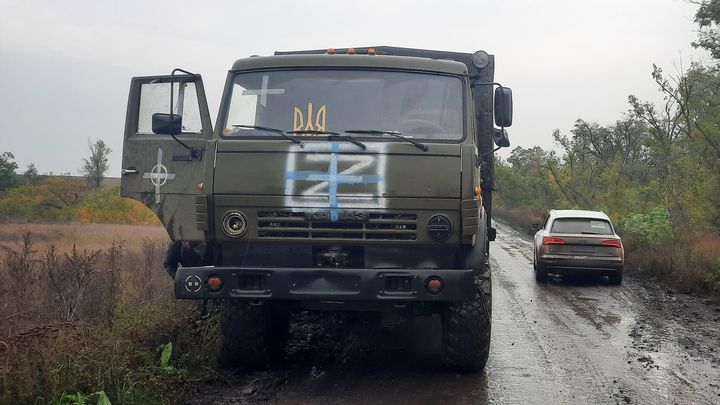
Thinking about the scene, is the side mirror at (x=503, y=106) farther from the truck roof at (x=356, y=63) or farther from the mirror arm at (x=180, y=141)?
the mirror arm at (x=180, y=141)

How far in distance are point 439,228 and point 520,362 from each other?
2.18m

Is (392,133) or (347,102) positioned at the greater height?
(347,102)

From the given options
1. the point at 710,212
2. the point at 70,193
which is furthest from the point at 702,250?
the point at 70,193

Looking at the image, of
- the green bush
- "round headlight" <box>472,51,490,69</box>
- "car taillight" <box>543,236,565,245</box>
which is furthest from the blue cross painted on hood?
the green bush

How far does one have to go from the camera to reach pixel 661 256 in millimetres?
15945

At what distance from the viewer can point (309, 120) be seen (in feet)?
21.1

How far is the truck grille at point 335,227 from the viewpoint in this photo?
19.9 feet

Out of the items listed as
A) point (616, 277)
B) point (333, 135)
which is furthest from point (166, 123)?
point (616, 277)

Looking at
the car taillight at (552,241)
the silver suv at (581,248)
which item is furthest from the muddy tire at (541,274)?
the car taillight at (552,241)

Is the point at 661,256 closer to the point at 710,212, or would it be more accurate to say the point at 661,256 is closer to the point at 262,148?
the point at 710,212

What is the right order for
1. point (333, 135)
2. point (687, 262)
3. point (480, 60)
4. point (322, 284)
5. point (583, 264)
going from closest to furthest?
point (322, 284) < point (333, 135) < point (480, 60) < point (583, 264) < point (687, 262)

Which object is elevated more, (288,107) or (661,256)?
(288,107)

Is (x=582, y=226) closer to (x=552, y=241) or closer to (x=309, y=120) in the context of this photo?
(x=552, y=241)

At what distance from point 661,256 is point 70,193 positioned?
23397 millimetres
